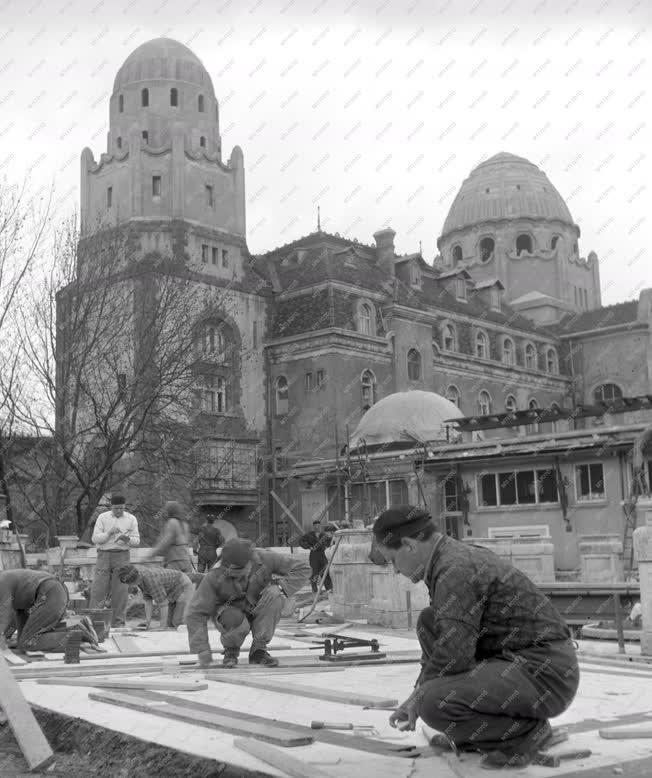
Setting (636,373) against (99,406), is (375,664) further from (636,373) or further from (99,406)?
(636,373)

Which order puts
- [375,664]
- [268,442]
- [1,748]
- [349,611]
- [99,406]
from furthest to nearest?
[268,442], [99,406], [349,611], [375,664], [1,748]

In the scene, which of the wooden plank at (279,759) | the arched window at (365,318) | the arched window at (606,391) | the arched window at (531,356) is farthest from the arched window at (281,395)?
the wooden plank at (279,759)

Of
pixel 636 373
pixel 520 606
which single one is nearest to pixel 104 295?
pixel 520 606

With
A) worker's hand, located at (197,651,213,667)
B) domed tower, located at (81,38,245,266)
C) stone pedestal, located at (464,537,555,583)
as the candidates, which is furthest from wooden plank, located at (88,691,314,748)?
domed tower, located at (81,38,245,266)

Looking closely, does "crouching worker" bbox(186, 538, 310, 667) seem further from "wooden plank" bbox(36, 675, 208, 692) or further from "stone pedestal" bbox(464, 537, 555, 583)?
"stone pedestal" bbox(464, 537, 555, 583)

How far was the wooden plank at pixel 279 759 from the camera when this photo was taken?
191 inches

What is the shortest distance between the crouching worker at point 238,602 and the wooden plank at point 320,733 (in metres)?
2.09

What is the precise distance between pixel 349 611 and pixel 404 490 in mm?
24875

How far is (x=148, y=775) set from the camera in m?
5.61

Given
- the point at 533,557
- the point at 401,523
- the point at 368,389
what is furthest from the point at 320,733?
the point at 368,389

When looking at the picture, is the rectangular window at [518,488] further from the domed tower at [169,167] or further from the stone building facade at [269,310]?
the domed tower at [169,167]

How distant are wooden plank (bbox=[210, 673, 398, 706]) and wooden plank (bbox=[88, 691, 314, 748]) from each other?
0.96 m

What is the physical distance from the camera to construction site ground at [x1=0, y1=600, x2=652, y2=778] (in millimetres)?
5082

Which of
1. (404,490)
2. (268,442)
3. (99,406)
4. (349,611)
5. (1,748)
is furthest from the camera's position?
(268,442)
